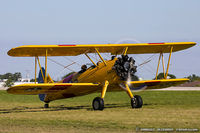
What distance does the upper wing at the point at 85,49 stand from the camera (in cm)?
1587

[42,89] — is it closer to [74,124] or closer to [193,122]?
[74,124]

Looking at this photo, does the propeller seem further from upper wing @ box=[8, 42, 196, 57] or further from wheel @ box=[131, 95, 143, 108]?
upper wing @ box=[8, 42, 196, 57]

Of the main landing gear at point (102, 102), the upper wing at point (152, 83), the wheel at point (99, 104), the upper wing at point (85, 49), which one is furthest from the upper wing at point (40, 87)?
the upper wing at point (152, 83)

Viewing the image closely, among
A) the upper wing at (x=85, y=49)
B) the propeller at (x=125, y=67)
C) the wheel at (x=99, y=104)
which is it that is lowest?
the wheel at (x=99, y=104)

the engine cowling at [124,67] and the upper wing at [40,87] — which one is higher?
the engine cowling at [124,67]

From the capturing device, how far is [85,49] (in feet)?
55.0

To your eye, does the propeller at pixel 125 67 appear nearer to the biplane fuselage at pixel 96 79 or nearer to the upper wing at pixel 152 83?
the biplane fuselage at pixel 96 79

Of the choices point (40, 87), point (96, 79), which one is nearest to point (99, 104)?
point (96, 79)

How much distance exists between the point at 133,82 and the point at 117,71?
2.16 m

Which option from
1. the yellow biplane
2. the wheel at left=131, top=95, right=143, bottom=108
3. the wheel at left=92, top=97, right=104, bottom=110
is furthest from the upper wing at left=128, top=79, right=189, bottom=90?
the wheel at left=92, top=97, right=104, bottom=110

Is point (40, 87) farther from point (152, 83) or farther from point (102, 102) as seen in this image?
point (152, 83)

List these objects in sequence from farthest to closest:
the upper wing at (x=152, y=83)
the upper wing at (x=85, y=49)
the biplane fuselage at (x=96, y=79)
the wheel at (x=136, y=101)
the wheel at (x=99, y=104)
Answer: the upper wing at (x=152, y=83), the upper wing at (x=85, y=49), the wheel at (x=136, y=101), the biplane fuselage at (x=96, y=79), the wheel at (x=99, y=104)

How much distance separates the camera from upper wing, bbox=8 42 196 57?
15.9 m

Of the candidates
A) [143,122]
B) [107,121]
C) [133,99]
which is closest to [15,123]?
[107,121]
